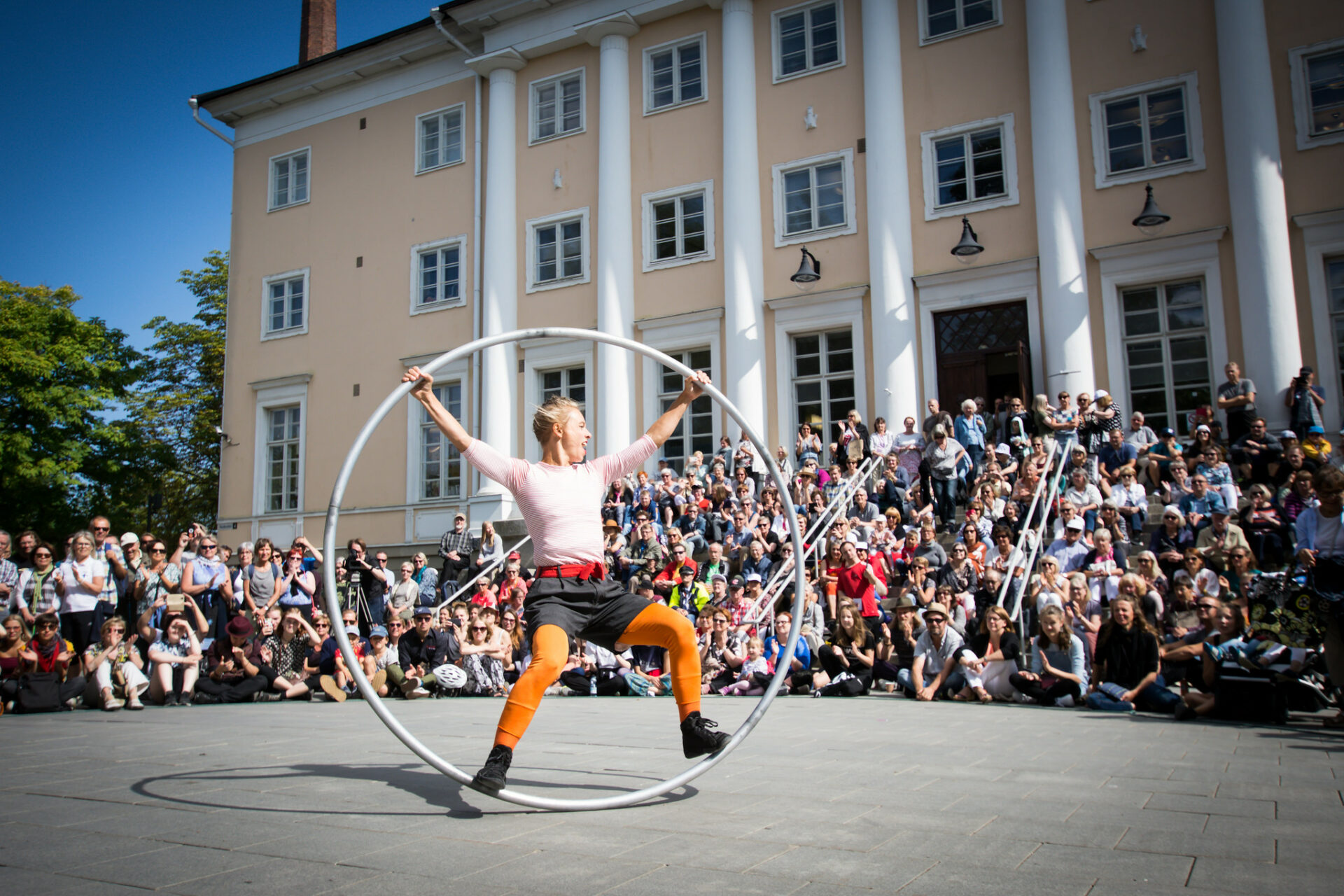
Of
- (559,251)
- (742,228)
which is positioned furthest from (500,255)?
(742,228)

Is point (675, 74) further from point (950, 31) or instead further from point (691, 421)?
point (691, 421)

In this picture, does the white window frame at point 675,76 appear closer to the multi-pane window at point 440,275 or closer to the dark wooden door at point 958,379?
the multi-pane window at point 440,275

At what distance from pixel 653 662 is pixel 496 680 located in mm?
2071

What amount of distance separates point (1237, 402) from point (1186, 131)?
517cm

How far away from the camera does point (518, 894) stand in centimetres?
326

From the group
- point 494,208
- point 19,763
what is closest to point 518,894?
point 19,763

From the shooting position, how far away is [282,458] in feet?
90.6

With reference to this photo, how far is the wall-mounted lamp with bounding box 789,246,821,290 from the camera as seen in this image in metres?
19.9

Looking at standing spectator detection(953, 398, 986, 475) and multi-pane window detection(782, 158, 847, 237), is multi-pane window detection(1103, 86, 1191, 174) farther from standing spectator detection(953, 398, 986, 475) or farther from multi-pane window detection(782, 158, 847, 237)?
standing spectator detection(953, 398, 986, 475)

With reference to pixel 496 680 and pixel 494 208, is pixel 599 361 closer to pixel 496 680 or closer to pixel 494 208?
pixel 494 208

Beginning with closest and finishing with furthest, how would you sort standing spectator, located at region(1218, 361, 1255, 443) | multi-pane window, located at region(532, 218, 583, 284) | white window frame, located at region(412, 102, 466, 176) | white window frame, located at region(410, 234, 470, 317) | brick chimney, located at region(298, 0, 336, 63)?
standing spectator, located at region(1218, 361, 1255, 443)
multi-pane window, located at region(532, 218, 583, 284)
white window frame, located at region(410, 234, 470, 317)
white window frame, located at region(412, 102, 466, 176)
brick chimney, located at region(298, 0, 336, 63)

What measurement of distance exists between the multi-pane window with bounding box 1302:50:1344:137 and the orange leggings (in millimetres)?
16106

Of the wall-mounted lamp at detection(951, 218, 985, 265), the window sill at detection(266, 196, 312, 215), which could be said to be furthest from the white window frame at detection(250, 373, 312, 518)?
the wall-mounted lamp at detection(951, 218, 985, 265)

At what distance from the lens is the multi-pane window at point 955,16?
762 inches
